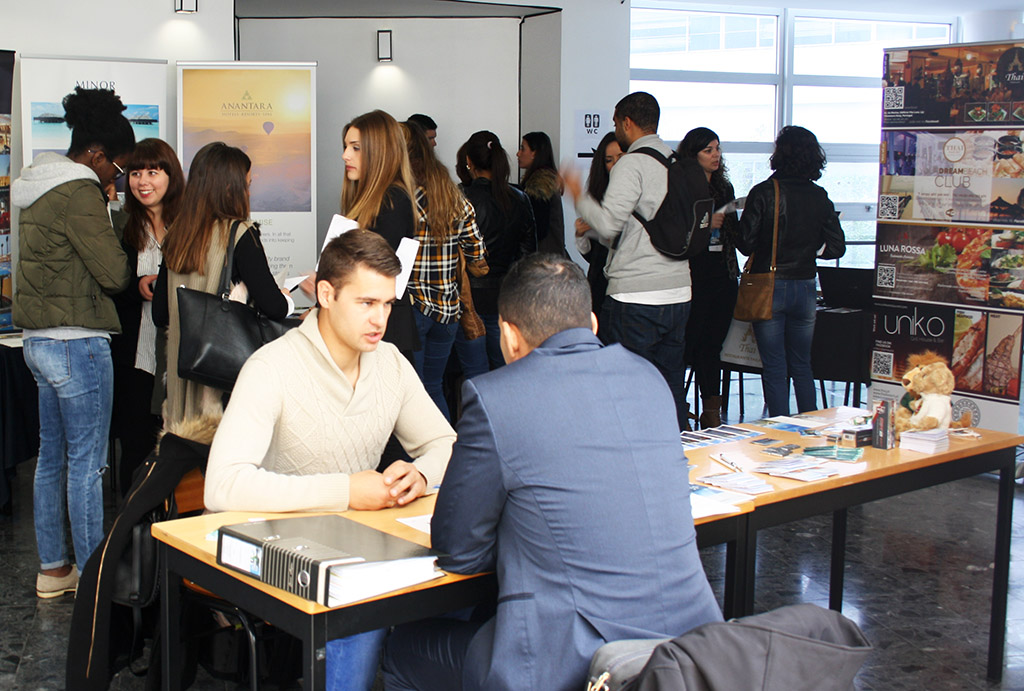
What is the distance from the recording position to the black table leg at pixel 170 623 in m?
2.12

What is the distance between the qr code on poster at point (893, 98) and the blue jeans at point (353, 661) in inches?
174

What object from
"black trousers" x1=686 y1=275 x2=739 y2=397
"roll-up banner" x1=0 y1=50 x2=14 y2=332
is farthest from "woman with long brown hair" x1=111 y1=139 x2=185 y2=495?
"black trousers" x1=686 y1=275 x2=739 y2=397

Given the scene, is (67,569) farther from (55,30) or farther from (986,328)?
(986,328)

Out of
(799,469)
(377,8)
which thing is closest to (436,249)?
(799,469)

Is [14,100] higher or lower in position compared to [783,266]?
higher

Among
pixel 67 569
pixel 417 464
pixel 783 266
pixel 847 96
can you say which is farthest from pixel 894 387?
pixel 847 96

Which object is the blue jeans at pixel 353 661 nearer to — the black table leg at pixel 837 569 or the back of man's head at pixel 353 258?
the back of man's head at pixel 353 258

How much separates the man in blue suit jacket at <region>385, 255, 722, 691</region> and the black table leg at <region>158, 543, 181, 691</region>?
586 millimetres

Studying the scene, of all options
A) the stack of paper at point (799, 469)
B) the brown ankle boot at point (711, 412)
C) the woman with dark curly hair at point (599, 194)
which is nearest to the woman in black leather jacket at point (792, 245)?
the brown ankle boot at point (711, 412)

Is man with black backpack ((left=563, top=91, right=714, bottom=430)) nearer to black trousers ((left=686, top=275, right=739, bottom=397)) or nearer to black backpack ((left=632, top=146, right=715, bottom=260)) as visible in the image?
black backpack ((left=632, top=146, right=715, bottom=260))

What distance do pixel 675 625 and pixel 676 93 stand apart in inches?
351

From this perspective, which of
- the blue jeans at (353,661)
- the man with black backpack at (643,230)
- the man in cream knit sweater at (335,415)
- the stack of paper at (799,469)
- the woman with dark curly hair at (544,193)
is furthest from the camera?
the woman with dark curly hair at (544,193)

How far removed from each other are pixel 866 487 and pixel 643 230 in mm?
1959

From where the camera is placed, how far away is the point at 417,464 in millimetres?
2555
